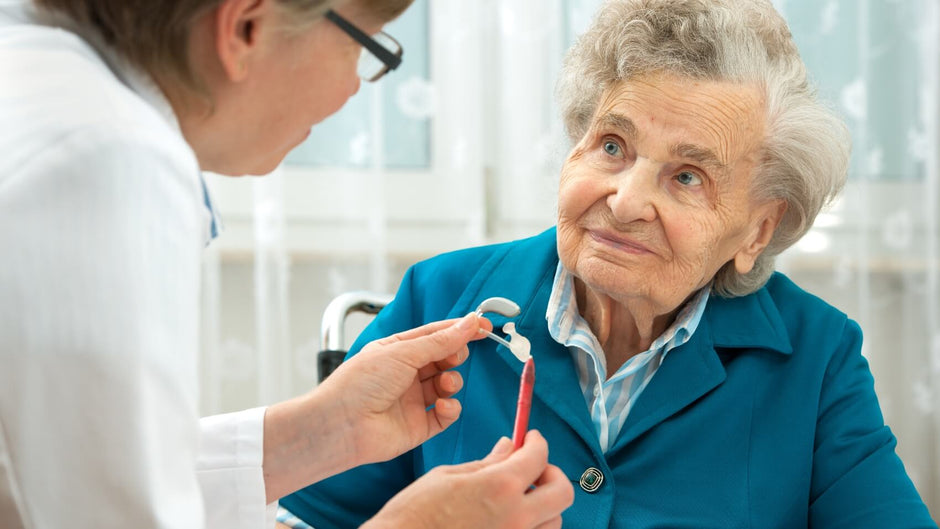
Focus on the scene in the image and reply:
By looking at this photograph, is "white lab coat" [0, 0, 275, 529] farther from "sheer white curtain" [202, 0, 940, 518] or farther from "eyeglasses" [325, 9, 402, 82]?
→ "sheer white curtain" [202, 0, 940, 518]

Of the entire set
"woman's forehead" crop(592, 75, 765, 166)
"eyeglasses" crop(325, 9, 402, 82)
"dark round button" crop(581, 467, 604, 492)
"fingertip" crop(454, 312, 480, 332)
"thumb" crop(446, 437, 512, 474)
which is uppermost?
"eyeglasses" crop(325, 9, 402, 82)

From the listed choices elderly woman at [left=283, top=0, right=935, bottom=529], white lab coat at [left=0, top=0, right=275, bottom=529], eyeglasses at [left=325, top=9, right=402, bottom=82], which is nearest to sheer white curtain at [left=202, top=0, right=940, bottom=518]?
elderly woman at [left=283, top=0, right=935, bottom=529]

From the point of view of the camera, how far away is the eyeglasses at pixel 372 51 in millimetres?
970

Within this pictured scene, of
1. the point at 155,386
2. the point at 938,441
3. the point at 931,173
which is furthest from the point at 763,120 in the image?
the point at 938,441

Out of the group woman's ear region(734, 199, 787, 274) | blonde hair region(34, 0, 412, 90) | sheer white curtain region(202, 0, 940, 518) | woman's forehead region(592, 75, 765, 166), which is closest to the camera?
blonde hair region(34, 0, 412, 90)

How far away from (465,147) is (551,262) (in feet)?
3.47

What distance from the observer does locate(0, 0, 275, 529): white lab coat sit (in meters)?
0.72

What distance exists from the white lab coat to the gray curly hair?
816 millimetres

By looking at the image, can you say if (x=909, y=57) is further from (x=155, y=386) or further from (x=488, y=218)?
(x=155, y=386)

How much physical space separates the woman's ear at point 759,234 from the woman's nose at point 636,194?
0.19 meters

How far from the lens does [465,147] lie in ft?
8.46

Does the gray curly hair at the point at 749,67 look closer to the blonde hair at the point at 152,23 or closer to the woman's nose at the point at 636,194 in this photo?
the woman's nose at the point at 636,194

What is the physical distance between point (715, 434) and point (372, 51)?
0.76 metres

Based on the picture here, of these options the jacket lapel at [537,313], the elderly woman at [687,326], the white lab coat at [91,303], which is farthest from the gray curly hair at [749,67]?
the white lab coat at [91,303]
